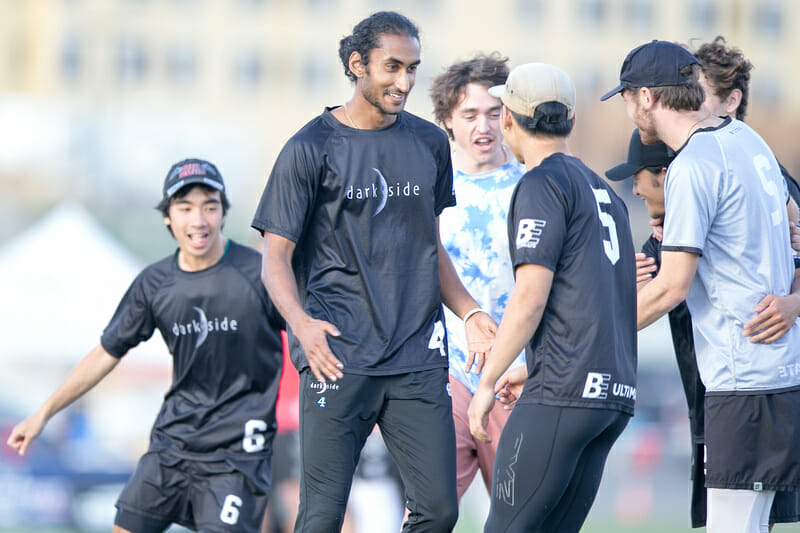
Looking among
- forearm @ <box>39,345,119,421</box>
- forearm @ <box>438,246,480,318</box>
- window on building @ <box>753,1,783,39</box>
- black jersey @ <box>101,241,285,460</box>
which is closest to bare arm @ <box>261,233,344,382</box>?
forearm @ <box>438,246,480,318</box>

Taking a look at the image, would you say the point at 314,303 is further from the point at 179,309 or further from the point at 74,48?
the point at 74,48

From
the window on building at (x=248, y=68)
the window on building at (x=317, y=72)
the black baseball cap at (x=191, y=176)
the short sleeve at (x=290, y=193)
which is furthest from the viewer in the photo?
the window on building at (x=317, y=72)

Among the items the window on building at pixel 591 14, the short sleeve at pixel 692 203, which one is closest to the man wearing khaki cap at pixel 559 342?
the short sleeve at pixel 692 203

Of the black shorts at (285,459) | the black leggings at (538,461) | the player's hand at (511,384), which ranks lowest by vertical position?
the black shorts at (285,459)

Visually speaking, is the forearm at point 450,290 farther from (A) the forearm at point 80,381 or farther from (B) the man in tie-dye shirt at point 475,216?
(A) the forearm at point 80,381

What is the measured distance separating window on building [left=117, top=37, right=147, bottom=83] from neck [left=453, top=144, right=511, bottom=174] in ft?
Answer: 189

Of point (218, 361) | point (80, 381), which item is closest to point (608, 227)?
point (218, 361)

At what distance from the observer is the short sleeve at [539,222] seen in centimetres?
423

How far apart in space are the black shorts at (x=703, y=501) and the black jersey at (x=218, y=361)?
2247mm

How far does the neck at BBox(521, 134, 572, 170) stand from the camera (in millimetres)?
4520

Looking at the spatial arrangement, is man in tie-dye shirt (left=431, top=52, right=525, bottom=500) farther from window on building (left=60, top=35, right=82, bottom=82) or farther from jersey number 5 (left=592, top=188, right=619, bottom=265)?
window on building (left=60, top=35, right=82, bottom=82)

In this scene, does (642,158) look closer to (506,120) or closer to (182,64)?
(506,120)

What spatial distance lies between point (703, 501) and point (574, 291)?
1521mm

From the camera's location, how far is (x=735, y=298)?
4.57 m
